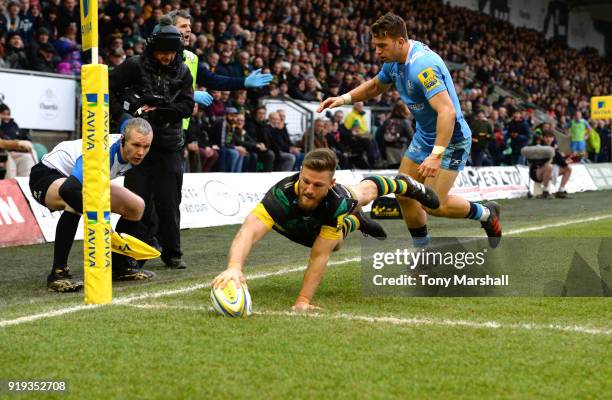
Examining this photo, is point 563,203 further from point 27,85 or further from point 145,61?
point 145,61

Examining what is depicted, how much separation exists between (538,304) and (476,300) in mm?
412

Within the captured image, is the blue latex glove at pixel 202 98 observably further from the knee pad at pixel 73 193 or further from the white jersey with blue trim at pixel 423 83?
the knee pad at pixel 73 193

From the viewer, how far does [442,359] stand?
425 centimetres

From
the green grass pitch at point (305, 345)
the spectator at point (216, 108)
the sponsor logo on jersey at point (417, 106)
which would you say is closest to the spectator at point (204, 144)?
the spectator at point (216, 108)

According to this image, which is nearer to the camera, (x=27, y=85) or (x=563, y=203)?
(x=27, y=85)

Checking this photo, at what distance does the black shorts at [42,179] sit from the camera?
22.9ft

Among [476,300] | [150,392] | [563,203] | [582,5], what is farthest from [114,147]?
[582,5]

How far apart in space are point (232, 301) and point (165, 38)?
3.03 meters

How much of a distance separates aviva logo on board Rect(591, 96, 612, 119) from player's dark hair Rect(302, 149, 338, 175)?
75.3 ft

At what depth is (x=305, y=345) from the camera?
455 cm

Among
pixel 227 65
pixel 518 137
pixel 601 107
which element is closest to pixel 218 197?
pixel 227 65

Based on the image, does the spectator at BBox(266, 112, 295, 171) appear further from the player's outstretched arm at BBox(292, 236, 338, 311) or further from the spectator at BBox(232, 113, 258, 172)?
the player's outstretched arm at BBox(292, 236, 338, 311)

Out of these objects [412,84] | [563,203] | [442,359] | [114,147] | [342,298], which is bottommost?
[563,203]

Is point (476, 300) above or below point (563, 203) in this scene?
Result: above
